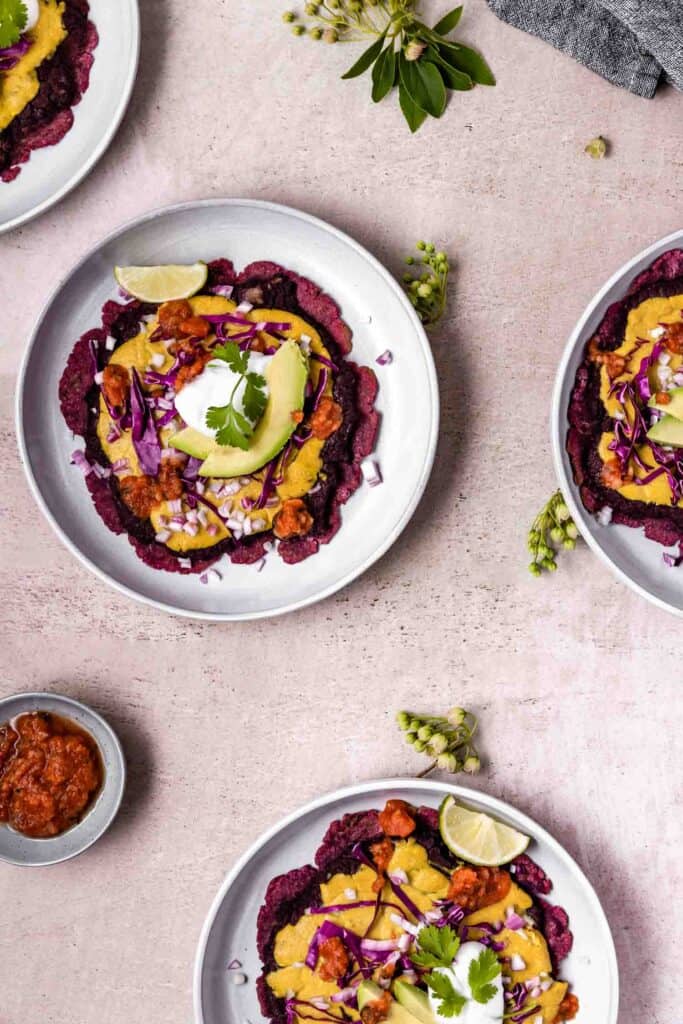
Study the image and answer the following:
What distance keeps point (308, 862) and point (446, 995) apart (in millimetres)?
519

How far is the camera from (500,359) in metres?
→ 2.73

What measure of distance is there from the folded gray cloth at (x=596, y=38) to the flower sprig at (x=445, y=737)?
196 centimetres

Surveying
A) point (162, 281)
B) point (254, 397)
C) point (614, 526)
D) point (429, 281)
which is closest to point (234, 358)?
point (254, 397)

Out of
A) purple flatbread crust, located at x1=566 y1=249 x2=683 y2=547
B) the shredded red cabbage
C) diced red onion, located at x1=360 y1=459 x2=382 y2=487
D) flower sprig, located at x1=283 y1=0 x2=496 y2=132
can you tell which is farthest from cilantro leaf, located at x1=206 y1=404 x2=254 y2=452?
flower sprig, located at x1=283 y1=0 x2=496 y2=132

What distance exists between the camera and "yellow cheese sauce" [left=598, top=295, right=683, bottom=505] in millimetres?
2602

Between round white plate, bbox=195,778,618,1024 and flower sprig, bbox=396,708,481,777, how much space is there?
140 mm

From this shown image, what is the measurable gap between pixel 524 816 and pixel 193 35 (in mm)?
2507

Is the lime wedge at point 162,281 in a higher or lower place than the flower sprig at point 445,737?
higher

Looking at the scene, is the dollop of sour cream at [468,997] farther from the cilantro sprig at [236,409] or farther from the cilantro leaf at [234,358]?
the cilantro leaf at [234,358]

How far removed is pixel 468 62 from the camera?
2686mm

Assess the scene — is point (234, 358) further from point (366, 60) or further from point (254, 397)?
point (366, 60)

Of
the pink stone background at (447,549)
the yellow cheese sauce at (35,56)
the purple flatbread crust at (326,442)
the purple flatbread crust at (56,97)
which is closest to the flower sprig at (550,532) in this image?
the pink stone background at (447,549)

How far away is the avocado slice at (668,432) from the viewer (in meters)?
2.56

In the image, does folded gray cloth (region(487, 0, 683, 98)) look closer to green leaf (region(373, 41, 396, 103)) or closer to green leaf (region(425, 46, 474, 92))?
green leaf (region(425, 46, 474, 92))
